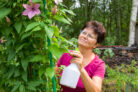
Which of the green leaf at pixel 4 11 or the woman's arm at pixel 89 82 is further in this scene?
the woman's arm at pixel 89 82

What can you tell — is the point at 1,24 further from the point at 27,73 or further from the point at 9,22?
the point at 27,73

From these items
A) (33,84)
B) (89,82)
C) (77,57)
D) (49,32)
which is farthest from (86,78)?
(49,32)

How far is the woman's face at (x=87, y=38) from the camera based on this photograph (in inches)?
59.7

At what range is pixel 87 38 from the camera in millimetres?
1539

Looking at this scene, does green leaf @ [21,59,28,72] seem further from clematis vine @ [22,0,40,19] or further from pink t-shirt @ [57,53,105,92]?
pink t-shirt @ [57,53,105,92]

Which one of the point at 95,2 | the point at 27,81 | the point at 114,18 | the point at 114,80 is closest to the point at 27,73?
the point at 27,81

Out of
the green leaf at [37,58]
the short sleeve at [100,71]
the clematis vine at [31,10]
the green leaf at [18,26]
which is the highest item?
the clematis vine at [31,10]

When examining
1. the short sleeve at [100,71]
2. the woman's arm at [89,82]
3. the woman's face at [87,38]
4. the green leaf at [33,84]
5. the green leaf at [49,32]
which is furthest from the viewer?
the short sleeve at [100,71]

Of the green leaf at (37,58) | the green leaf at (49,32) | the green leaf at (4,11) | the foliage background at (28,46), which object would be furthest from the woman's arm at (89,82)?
the green leaf at (4,11)

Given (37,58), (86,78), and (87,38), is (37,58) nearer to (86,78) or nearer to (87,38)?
(86,78)

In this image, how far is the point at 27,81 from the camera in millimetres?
1054

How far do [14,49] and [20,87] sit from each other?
219mm

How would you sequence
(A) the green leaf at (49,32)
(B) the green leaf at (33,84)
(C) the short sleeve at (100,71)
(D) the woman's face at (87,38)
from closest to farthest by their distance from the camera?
(A) the green leaf at (49,32) < (B) the green leaf at (33,84) < (D) the woman's face at (87,38) < (C) the short sleeve at (100,71)

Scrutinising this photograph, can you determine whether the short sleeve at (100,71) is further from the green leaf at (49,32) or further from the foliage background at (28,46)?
the green leaf at (49,32)
